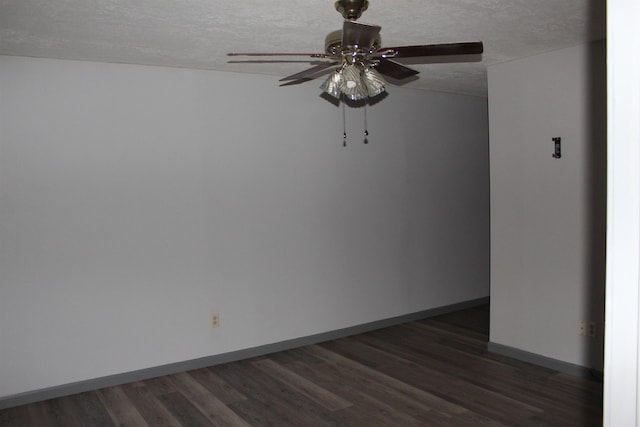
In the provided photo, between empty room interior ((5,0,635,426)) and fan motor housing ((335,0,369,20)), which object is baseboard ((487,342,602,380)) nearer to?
empty room interior ((5,0,635,426))

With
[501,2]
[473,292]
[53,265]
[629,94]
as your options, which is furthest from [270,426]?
[473,292]

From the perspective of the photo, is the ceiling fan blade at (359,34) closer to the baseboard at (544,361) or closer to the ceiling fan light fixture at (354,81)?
the ceiling fan light fixture at (354,81)

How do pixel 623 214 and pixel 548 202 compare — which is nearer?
pixel 623 214

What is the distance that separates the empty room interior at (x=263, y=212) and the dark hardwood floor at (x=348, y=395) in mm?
24

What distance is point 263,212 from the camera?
181 inches

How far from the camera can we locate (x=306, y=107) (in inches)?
191

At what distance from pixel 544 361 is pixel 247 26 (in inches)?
137

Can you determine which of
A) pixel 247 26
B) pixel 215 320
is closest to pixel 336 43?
pixel 247 26

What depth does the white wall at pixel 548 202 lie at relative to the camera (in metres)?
3.86

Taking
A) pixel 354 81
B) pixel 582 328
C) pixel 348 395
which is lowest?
pixel 348 395

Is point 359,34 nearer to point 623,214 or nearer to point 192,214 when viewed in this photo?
point 623,214

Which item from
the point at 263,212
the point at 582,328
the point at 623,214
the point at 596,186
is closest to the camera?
the point at 623,214

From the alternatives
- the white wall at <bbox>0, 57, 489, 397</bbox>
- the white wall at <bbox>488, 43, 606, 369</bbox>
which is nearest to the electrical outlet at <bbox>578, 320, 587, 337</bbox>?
the white wall at <bbox>488, 43, 606, 369</bbox>

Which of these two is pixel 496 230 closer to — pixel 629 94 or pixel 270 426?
pixel 270 426
